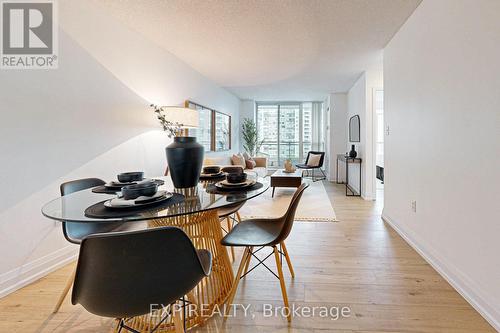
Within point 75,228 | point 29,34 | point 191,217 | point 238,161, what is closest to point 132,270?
point 191,217

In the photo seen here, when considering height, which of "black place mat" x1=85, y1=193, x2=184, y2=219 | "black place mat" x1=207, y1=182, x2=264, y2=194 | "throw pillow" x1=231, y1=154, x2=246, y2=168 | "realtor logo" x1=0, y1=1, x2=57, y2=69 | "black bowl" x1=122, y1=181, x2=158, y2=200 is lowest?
"black place mat" x1=85, y1=193, x2=184, y2=219

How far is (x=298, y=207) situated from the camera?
4.12m

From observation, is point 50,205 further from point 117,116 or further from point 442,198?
point 442,198

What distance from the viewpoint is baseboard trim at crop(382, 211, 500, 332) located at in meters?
1.46

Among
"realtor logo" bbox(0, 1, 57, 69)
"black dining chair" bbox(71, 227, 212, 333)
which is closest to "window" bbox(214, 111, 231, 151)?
"realtor logo" bbox(0, 1, 57, 69)

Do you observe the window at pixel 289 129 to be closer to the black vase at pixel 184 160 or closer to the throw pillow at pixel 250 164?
the throw pillow at pixel 250 164

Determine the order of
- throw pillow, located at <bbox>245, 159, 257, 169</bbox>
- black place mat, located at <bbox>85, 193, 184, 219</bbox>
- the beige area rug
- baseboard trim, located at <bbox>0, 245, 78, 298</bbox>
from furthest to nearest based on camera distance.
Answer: throw pillow, located at <bbox>245, 159, 257, 169</bbox>
the beige area rug
baseboard trim, located at <bbox>0, 245, 78, 298</bbox>
black place mat, located at <bbox>85, 193, 184, 219</bbox>

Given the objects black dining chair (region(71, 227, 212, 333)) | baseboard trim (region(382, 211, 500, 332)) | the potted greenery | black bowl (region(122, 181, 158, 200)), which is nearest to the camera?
black dining chair (region(71, 227, 212, 333))

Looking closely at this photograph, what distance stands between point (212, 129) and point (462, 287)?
468 centimetres

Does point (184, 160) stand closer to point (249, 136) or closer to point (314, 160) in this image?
point (314, 160)

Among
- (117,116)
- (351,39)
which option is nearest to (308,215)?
(351,39)

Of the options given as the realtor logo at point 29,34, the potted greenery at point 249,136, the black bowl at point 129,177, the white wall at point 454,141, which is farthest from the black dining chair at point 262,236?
the potted greenery at point 249,136

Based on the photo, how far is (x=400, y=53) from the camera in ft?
9.59

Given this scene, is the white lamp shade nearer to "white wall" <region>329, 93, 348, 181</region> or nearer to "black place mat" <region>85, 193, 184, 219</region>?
"black place mat" <region>85, 193, 184, 219</region>
